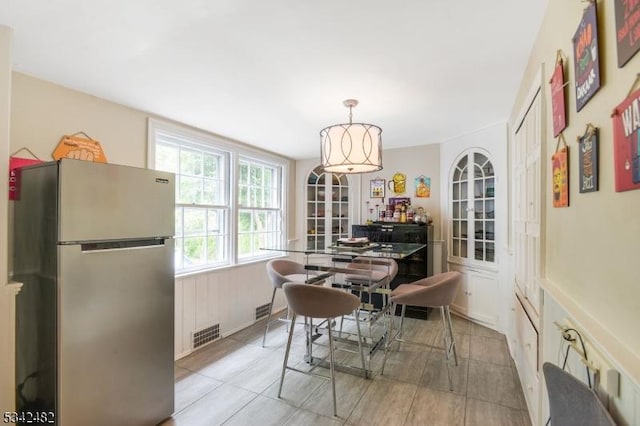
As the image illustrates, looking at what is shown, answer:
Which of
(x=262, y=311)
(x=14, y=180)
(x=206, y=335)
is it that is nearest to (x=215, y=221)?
(x=206, y=335)

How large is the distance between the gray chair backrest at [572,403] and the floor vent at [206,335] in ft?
10.0

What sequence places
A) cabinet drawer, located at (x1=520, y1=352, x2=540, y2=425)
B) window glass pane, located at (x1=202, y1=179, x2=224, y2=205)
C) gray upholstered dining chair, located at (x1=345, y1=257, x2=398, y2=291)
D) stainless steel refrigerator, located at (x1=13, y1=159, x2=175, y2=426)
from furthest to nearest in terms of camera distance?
window glass pane, located at (x1=202, y1=179, x2=224, y2=205) < gray upholstered dining chair, located at (x1=345, y1=257, x2=398, y2=291) < cabinet drawer, located at (x1=520, y1=352, x2=540, y2=425) < stainless steel refrigerator, located at (x1=13, y1=159, x2=175, y2=426)

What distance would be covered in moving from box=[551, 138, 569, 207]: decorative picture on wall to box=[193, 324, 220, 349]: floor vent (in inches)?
128

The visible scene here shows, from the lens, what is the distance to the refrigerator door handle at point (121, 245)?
5.67ft

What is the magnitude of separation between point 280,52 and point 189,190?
205 cm

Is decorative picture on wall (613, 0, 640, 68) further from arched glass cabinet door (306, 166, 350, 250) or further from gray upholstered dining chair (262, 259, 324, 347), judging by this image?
arched glass cabinet door (306, 166, 350, 250)

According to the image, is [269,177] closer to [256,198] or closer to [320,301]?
[256,198]

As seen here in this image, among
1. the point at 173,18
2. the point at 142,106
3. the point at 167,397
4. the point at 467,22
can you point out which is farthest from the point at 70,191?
the point at 467,22

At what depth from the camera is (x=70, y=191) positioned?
5.39ft

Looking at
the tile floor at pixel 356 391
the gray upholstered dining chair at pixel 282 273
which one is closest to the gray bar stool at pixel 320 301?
the tile floor at pixel 356 391

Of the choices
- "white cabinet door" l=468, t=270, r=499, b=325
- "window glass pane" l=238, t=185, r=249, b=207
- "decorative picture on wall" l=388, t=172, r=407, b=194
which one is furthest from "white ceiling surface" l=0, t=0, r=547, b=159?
"white cabinet door" l=468, t=270, r=499, b=325

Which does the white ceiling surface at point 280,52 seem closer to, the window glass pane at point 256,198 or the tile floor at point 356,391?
the window glass pane at point 256,198

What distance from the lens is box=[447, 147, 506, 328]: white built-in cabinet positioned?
359 centimetres

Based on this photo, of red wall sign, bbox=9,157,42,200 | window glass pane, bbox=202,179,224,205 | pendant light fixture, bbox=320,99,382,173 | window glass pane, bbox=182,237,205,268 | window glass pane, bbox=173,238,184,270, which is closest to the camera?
red wall sign, bbox=9,157,42,200
